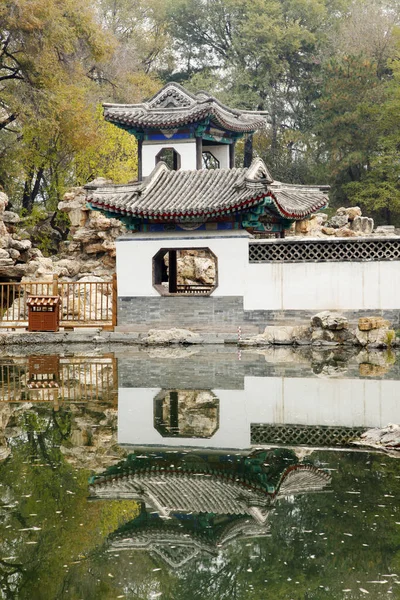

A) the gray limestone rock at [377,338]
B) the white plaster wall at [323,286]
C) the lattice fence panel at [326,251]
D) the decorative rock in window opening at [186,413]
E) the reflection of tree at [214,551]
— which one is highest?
the lattice fence panel at [326,251]

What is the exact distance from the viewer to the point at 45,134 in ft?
109

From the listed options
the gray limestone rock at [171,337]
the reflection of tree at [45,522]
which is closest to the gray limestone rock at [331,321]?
the gray limestone rock at [171,337]

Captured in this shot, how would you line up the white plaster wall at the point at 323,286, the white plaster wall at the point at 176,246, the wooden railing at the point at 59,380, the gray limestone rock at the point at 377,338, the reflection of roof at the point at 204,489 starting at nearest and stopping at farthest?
the reflection of roof at the point at 204,489 < the wooden railing at the point at 59,380 < the gray limestone rock at the point at 377,338 < the white plaster wall at the point at 323,286 < the white plaster wall at the point at 176,246

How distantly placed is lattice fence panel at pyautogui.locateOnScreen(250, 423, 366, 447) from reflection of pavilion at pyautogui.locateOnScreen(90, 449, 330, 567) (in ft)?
1.69

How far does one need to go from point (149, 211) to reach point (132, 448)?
1246cm

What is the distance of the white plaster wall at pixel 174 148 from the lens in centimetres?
2491

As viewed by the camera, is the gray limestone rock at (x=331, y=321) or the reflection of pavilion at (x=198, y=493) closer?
the reflection of pavilion at (x=198, y=493)

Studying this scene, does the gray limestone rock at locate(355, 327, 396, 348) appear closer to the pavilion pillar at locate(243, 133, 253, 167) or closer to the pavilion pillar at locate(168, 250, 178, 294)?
the pavilion pillar at locate(168, 250, 178, 294)

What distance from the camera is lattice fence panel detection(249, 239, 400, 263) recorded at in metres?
21.5

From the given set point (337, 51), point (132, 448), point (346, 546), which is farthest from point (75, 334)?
point (337, 51)

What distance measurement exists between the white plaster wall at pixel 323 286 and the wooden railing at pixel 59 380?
4944mm

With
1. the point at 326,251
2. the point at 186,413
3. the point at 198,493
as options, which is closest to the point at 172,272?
the point at 326,251

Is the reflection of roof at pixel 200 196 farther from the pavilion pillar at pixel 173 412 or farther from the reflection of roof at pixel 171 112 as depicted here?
the pavilion pillar at pixel 173 412

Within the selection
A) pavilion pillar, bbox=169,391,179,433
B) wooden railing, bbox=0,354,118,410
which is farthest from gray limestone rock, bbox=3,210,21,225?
pavilion pillar, bbox=169,391,179,433
